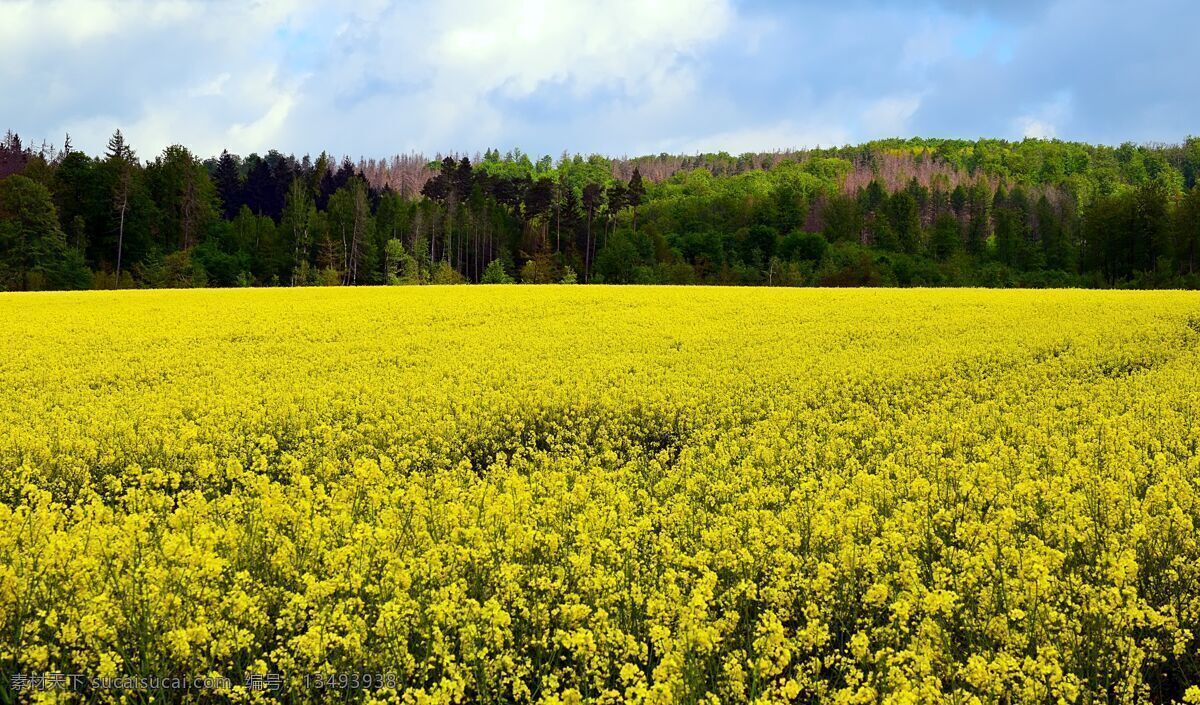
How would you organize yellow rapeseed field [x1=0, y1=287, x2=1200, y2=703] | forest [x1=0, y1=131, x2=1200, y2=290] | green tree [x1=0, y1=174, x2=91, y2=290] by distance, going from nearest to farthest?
yellow rapeseed field [x1=0, y1=287, x2=1200, y2=703]
green tree [x1=0, y1=174, x2=91, y2=290]
forest [x1=0, y1=131, x2=1200, y2=290]

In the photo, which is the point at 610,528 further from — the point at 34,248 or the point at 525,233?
the point at 525,233

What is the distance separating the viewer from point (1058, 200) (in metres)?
110

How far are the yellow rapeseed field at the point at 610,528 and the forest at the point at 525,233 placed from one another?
45.4 meters

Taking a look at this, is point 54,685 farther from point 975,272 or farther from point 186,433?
point 975,272

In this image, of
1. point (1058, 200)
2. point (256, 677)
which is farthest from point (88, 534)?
point (1058, 200)

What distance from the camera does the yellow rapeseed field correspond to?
3.91m

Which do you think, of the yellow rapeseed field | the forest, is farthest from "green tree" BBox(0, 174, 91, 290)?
the yellow rapeseed field

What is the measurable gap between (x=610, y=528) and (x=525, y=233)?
7815cm

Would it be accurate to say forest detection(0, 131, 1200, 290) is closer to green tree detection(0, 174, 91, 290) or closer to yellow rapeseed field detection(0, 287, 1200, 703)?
green tree detection(0, 174, 91, 290)

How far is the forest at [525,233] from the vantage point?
5884 cm

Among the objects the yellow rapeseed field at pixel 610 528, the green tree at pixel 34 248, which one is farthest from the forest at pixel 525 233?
the yellow rapeseed field at pixel 610 528

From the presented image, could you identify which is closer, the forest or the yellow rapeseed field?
the yellow rapeseed field

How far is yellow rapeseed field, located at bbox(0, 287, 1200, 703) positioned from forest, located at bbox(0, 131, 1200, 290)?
45372mm

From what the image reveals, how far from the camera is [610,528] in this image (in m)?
5.80
